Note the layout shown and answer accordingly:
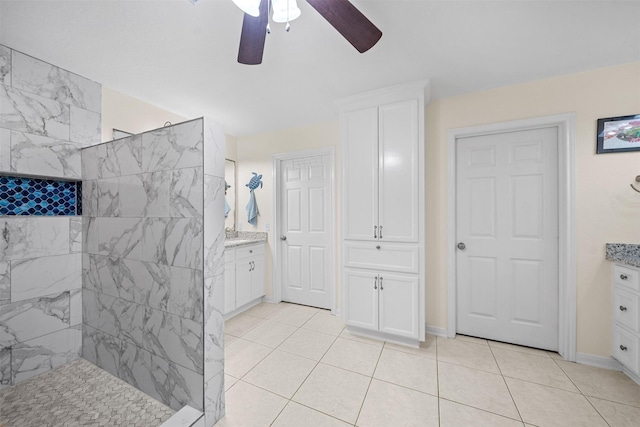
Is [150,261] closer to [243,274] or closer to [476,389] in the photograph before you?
[243,274]

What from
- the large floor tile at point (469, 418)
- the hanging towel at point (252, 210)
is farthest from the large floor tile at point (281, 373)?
the hanging towel at point (252, 210)

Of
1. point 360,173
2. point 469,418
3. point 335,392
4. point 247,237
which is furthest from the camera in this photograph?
point 247,237

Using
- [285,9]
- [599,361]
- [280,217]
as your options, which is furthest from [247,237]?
[599,361]

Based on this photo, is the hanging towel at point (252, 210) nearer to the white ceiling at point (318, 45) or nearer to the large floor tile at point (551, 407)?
the white ceiling at point (318, 45)

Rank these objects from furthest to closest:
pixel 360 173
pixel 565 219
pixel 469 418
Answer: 1. pixel 360 173
2. pixel 565 219
3. pixel 469 418

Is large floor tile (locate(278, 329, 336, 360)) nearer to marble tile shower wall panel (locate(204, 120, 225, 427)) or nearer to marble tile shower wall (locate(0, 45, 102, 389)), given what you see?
marble tile shower wall panel (locate(204, 120, 225, 427))

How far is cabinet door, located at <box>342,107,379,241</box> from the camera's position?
2.38 m

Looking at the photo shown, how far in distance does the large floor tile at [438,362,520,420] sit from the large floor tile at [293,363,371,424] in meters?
0.59

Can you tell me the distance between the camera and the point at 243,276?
10.3 ft

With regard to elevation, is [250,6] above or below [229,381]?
above

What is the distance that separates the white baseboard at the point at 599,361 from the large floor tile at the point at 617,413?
48 centimetres

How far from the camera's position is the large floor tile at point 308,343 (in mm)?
2179

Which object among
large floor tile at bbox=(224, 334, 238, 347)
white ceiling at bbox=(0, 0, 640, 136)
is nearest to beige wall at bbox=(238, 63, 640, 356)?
white ceiling at bbox=(0, 0, 640, 136)

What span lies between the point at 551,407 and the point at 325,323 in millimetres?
1909
